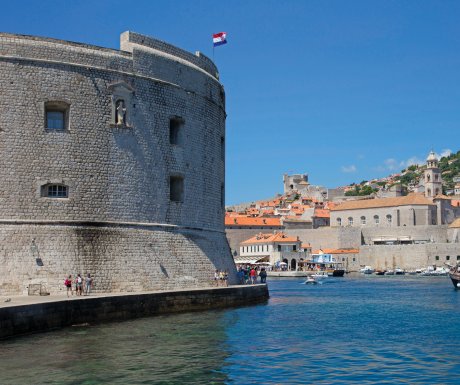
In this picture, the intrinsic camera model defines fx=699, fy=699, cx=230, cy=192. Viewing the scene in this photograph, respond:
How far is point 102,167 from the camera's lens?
20.6 metres

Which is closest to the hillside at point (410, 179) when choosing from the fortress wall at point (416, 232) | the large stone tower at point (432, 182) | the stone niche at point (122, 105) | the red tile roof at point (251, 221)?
the large stone tower at point (432, 182)

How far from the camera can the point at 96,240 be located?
2003 cm

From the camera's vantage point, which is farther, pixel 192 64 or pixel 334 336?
pixel 192 64

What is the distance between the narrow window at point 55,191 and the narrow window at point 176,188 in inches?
160

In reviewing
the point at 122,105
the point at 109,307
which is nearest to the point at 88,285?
the point at 109,307

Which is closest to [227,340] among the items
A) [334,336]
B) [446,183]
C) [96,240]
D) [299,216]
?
[334,336]

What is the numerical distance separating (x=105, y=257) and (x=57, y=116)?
4.35m

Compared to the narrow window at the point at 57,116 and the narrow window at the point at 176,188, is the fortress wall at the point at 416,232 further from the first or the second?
the narrow window at the point at 57,116

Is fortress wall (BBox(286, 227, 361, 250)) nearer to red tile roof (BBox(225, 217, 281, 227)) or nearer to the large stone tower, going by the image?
red tile roof (BBox(225, 217, 281, 227))

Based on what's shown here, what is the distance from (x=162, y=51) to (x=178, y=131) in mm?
2656

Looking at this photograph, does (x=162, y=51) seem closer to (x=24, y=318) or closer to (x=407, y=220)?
(x=24, y=318)

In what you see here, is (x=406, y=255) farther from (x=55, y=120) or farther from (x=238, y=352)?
(x=238, y=352)

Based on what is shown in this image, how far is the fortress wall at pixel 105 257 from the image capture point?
61.3ft

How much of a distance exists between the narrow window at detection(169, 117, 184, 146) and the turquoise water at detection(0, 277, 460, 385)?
5.86m
